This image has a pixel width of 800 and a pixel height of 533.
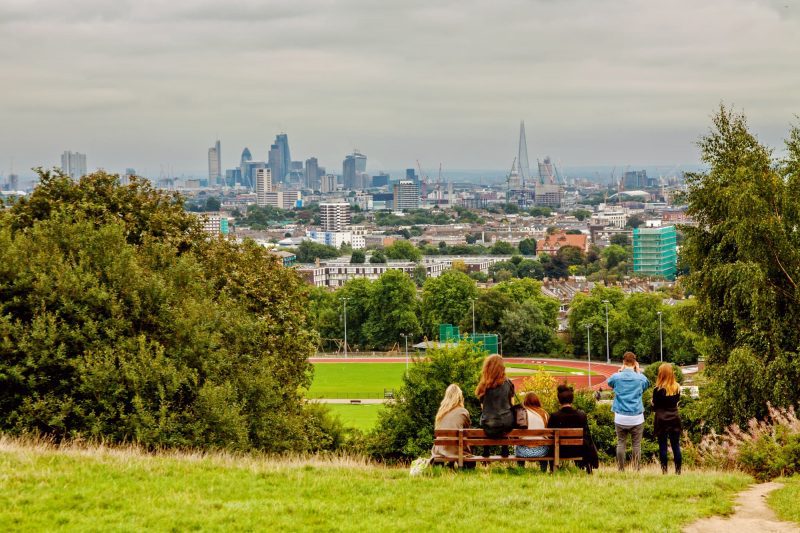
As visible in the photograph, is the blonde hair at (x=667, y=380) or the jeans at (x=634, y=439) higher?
the blonde hair at (x=667, y=380)

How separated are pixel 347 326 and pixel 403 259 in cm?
8440

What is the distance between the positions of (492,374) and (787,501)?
338 centimetres

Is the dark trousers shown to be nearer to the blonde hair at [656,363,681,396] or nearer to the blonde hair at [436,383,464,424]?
the blonde hair at [656,363,681,396]

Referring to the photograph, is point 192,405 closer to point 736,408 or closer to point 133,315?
point 133,315

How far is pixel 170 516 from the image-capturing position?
9.82 metres

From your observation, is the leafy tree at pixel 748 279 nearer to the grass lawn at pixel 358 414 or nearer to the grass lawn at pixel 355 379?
the grass lawn at pixel 358 414

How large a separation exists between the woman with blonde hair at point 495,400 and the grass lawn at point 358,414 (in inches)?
1166

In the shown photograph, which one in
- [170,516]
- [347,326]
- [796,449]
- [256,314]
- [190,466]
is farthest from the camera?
[347,326]

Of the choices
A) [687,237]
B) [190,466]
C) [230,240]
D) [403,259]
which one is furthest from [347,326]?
[403,259]

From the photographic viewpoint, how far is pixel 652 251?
15938cm

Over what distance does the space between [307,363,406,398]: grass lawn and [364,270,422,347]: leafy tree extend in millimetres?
9394

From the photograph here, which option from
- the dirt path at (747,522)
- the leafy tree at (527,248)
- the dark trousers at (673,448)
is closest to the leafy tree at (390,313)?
the dark trousers at (673,448)

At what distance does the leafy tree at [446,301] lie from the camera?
273 feet

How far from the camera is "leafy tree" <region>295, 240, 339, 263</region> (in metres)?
183
